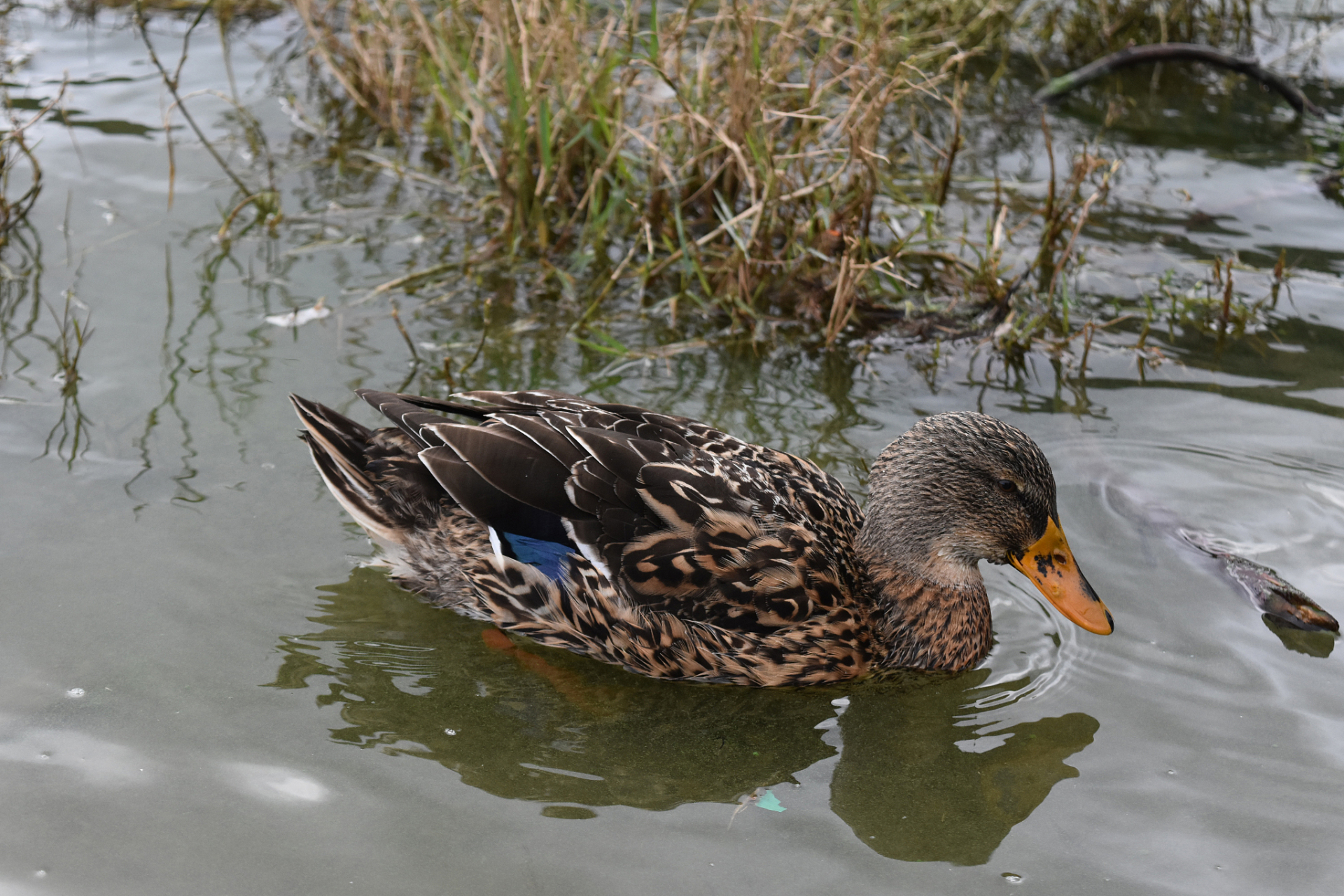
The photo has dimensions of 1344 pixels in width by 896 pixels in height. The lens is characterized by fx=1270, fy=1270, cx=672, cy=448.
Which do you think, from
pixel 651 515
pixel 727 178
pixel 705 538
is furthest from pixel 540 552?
pixel 727 178

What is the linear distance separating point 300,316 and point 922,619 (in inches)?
125

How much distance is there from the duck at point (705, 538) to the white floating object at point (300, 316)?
1566 mm

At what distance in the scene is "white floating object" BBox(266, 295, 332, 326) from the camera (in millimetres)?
5652

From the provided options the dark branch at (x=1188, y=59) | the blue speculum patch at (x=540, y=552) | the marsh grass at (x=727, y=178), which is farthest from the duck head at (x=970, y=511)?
the dark branch at (x=1188, y=59)

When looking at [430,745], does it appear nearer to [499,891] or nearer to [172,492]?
[499,891]

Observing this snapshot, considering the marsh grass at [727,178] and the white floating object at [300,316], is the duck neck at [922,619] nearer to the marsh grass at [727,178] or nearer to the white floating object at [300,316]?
the marsh grass at [727,178]

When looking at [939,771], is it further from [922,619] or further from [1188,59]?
[1188,59]

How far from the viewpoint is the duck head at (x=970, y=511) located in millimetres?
3908

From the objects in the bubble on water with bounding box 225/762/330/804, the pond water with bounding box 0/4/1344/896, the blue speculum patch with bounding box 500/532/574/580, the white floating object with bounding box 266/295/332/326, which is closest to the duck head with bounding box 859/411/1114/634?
the pond water with bounding box 0/4/1344/896

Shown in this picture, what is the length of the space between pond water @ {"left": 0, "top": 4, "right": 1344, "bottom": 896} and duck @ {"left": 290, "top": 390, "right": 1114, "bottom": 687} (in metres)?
0.17

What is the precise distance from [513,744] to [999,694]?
1.53m

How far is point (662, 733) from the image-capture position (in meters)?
3.81

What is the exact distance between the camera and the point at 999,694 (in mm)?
4000

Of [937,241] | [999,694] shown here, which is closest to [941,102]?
[937,241]
